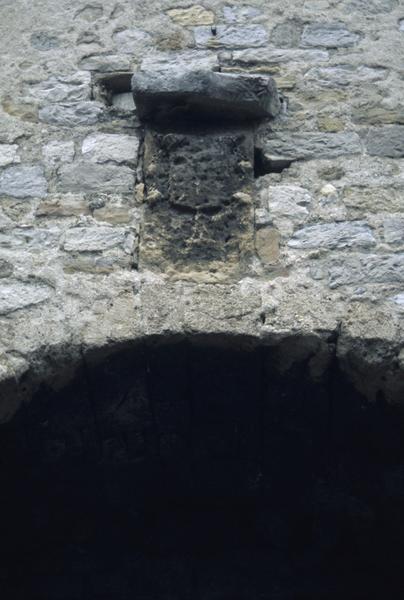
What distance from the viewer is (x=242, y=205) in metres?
3.75

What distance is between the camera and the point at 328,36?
421cm

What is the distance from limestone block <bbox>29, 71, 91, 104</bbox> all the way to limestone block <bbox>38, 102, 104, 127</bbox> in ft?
0.10

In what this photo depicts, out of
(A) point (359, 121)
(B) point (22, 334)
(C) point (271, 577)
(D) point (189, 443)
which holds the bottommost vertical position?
(C) point (271, 577)

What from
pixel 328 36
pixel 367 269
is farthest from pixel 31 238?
pixel 328 36

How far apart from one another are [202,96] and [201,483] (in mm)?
1285

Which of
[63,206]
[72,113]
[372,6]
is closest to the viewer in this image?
[63,206]

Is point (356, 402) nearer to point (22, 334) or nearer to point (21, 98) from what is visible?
point (22, 334)

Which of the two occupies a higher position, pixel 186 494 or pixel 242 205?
pixel 242 205

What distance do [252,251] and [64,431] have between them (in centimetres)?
81

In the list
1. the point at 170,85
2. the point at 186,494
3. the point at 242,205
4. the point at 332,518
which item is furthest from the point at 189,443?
the point at 170,85

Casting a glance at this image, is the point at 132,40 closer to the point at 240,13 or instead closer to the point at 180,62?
the point at 180,62

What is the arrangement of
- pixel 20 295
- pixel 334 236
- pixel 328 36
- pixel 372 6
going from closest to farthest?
pixel 20 295 < pixel 334 236 < pixel 328 36 < pixel 372 6

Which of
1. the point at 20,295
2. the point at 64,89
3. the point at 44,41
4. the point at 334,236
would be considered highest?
the point at 44,41

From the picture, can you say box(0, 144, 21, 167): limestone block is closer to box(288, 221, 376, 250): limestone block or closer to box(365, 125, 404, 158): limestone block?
box(288, 221, 376, 250): limestone block
